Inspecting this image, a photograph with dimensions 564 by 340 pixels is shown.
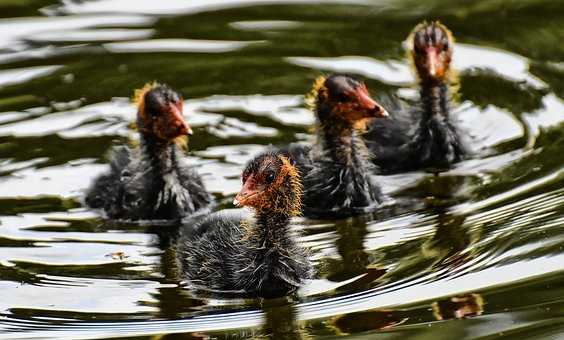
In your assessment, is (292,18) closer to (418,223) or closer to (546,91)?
(546,91)

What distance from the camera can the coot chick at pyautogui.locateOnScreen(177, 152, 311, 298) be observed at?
757cm

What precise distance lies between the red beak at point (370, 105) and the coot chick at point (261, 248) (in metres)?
1.34

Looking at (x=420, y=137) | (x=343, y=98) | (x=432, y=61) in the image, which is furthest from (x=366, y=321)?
(x=432, y=61)

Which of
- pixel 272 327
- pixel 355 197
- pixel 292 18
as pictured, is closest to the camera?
pixel 272 327

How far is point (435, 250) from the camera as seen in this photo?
25.9ft

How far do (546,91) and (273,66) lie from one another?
93.2 inches

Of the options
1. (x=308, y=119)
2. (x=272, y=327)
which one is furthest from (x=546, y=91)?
(x=272, y=327)

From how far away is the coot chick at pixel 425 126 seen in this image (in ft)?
32.5

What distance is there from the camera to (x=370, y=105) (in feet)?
29.7

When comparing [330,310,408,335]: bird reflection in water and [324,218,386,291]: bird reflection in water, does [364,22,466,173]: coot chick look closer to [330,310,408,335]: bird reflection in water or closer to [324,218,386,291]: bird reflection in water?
[324,218,386,291]: bird reflection in water

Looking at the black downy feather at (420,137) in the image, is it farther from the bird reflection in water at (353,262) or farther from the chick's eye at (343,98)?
the bird reflection in water at (353,262)

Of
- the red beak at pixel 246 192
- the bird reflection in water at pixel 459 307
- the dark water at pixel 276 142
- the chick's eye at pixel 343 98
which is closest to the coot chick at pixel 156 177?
the dark water at pixel 276 142

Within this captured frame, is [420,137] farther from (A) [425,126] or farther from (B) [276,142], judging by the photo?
(B) [276,142]

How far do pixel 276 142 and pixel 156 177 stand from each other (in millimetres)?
1311
